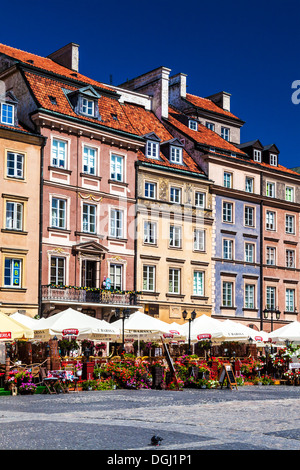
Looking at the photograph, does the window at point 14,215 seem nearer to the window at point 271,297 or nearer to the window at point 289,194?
the window at point 271,297

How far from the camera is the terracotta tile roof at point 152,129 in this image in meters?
46.0

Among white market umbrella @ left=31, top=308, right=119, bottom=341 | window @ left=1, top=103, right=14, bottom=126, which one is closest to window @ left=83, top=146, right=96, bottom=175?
window @ left=1, top=103, right=14, bottom=126

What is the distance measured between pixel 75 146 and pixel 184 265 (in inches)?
416

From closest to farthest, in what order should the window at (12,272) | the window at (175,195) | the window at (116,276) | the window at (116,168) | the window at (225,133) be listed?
the window at (12,272), the window at (116,276), the window at (116,168), the window at (175,195), the window at (225,133)

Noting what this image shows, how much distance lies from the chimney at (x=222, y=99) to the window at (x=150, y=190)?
15.8 meters

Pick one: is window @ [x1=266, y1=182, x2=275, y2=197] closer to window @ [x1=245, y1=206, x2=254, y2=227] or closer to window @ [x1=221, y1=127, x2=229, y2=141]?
window @ [x1=245, y1=206, x2=254, y2=227]

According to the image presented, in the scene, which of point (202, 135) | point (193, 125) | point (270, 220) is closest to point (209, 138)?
point (202, 135)

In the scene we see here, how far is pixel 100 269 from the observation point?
41.0m

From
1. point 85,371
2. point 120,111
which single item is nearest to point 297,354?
point 85,371

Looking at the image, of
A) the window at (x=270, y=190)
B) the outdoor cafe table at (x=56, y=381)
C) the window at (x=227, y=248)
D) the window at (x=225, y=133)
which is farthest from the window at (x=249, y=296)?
the outdoor cafe table at (x=56, y=381)

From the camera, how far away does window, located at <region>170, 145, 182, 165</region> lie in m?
46.9

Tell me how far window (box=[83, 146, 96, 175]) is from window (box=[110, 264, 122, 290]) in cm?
549

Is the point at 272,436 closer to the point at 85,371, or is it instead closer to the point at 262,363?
the point at 85,371

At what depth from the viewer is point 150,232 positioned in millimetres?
43906
